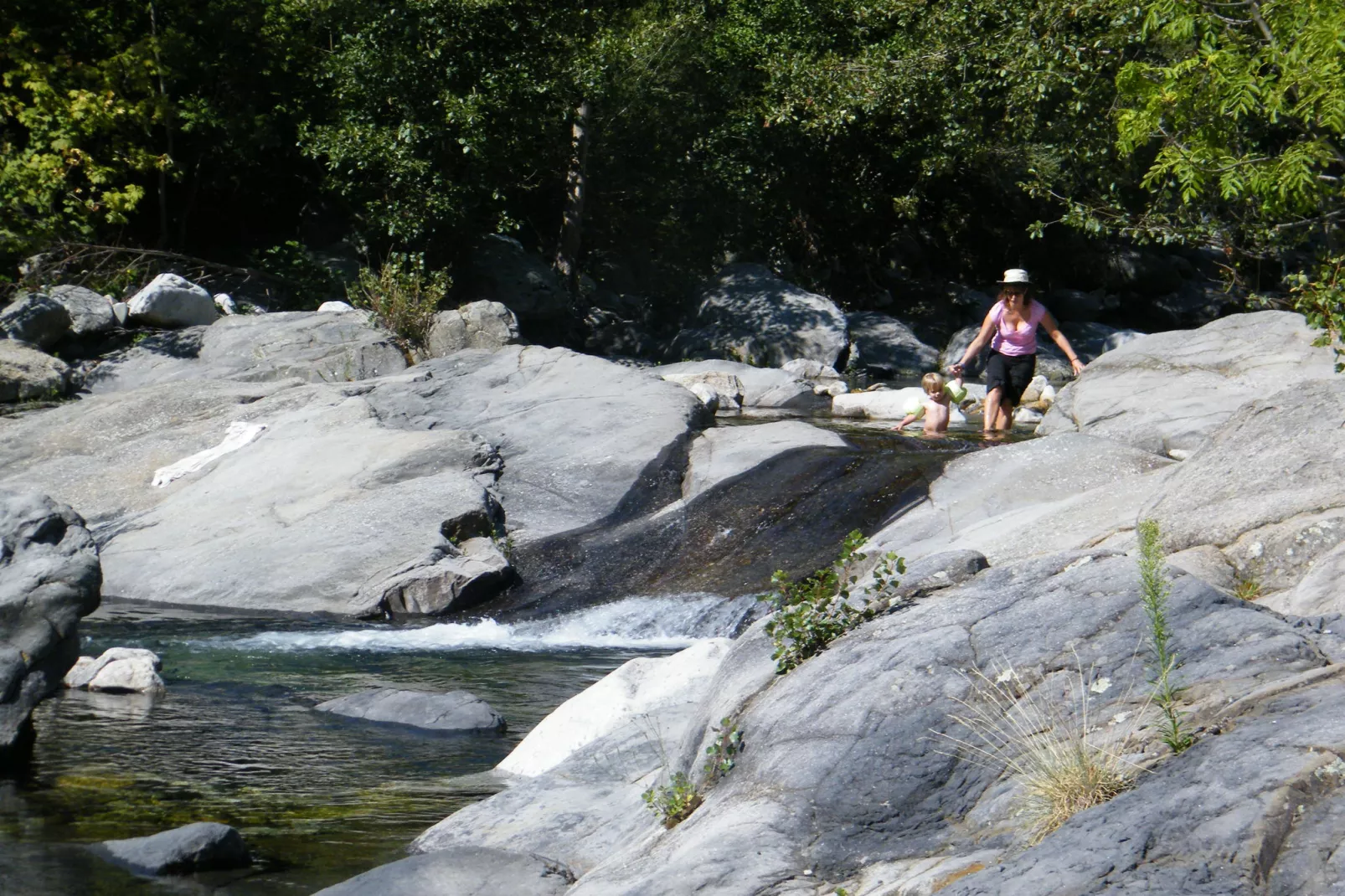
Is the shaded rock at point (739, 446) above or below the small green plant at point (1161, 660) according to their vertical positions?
below

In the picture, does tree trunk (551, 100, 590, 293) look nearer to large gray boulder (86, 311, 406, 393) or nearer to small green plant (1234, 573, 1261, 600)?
large gray boulder (86, 311, 406, 393)

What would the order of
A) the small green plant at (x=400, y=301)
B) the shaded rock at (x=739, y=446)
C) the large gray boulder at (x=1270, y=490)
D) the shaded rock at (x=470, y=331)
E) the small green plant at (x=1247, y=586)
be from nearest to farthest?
the small green plant at (x=1247, y=586)
the large gray boulder at (x=1270, y=490)
the shaded rock at (x=739, y=446)
the small green plant at (x=400, y=301)
the shaded rock at (x=470, y=331)

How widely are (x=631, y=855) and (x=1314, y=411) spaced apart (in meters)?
4.23

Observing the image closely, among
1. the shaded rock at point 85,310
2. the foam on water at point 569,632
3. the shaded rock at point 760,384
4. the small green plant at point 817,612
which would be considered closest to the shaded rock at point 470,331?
the shaded rock at point 760,384

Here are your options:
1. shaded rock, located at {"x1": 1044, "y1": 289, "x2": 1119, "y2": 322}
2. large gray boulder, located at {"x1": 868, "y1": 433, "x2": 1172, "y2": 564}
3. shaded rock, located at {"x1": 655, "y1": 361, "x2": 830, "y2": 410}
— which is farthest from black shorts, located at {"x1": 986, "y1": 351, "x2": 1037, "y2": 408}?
shaded rock, located at {"x1": 1044, "y1": 289, "x2": 1119, "y2": 322}

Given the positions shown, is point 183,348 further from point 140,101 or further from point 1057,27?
point 1057,27

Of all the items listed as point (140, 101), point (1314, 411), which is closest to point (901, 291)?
point (140, 101)

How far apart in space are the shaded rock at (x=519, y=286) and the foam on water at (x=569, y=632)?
11.5 meters

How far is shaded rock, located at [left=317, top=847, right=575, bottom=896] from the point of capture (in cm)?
476

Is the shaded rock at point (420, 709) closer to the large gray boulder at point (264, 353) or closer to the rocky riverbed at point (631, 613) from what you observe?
the rocky riverbed at point (631, 613)

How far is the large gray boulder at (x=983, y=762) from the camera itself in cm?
322

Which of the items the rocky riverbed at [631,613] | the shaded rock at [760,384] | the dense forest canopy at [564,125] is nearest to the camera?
the rocky riverbed at [631,613]

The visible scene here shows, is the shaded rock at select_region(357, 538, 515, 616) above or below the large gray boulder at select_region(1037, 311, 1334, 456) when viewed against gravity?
below

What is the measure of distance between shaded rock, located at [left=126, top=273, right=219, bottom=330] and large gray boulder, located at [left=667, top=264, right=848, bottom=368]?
25.0 ft
